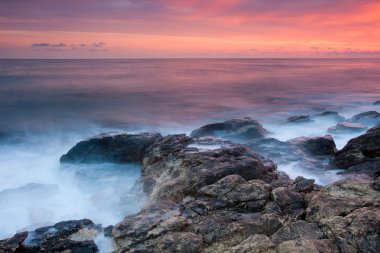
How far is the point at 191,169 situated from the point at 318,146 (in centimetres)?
630

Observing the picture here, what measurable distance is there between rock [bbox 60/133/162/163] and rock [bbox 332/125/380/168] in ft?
18.7

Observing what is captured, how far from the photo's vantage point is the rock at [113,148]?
37.5ft

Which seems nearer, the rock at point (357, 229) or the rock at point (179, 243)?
the rock at point (357, 229)

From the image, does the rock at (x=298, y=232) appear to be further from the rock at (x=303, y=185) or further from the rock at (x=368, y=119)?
the rock at (x=368, y=119)

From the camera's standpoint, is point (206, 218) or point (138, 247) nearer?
point (138, 247)

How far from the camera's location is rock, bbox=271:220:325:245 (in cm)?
491

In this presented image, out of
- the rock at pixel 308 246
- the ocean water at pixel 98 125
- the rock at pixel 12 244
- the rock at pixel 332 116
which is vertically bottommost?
the ocean water at pixel 98 125

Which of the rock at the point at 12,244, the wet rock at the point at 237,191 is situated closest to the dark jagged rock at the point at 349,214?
the wet rock at the point at 237,191

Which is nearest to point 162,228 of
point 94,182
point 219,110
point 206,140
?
point 206,140

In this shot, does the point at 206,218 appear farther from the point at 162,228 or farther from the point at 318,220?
the point at 318,220

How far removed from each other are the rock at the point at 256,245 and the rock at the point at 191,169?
6.72 ft

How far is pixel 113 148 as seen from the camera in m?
11.9

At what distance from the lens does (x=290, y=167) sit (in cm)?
1088

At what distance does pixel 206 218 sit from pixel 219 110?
876 inches
